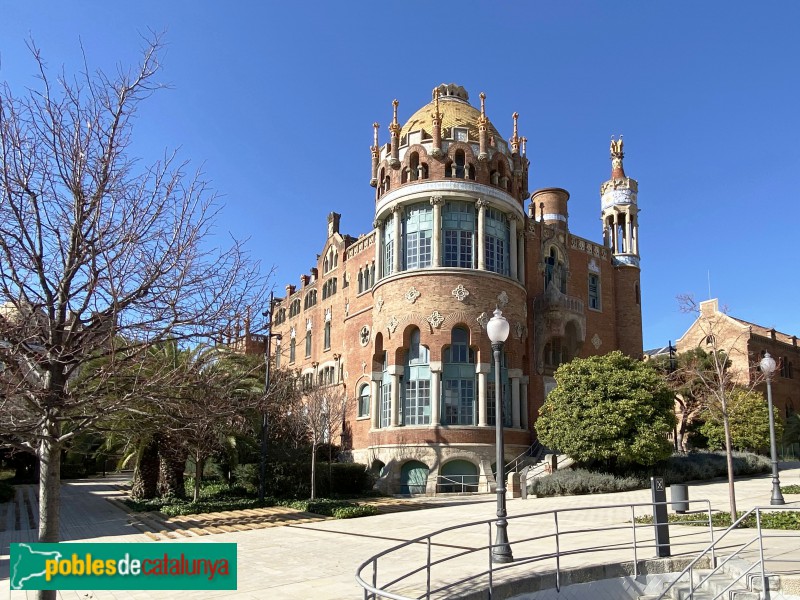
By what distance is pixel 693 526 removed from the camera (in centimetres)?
1551

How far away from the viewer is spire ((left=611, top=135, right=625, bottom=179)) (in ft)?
134

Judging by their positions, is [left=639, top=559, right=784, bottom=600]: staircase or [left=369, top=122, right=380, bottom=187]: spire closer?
[left=639, top=559, right=784, bottom=600]: staircase

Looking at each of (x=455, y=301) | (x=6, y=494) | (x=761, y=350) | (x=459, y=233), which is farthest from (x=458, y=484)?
(x=761, y=350)

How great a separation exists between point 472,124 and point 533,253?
7.15 m

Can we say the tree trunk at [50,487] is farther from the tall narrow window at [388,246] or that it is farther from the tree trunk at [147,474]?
the tall narrow window at [388,246]

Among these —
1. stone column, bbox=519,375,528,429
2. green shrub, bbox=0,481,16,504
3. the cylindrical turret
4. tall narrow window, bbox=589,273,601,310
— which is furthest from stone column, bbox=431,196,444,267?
green shrub, bbox=0,481,16,504

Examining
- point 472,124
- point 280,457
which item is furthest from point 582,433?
point 472,124

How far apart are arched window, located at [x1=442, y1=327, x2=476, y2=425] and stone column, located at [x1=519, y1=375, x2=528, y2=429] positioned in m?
3.24

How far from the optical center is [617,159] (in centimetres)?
4116

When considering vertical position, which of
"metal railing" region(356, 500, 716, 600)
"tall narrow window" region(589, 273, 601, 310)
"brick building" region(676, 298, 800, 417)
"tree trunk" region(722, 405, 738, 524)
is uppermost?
"tall narrow window" region(589, 273, 601, 310)

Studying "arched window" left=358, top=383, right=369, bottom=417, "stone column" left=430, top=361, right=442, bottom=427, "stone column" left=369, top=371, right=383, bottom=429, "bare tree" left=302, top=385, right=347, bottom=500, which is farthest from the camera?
"arched window" left=358, top=383, right=369, bottom=417

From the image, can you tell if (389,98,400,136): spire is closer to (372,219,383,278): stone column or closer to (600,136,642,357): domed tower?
(372,219,383,278): stone column

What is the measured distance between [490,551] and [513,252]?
2350 cm

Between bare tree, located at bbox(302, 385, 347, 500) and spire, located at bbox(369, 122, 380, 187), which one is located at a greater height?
spire, located at bbox(369, 122, 380, 187)
